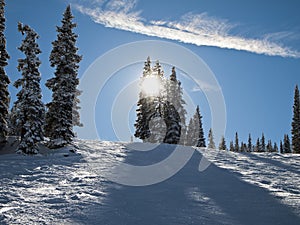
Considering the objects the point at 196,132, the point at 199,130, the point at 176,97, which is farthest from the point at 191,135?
the point at 176,97

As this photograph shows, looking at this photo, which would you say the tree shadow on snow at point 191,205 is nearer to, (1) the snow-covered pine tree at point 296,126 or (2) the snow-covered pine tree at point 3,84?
(2) the snow-covered pine tree at point 3,84

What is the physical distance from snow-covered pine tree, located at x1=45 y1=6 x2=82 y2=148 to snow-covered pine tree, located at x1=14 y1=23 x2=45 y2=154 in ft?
3.53

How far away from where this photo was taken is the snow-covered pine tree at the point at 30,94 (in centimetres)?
2273

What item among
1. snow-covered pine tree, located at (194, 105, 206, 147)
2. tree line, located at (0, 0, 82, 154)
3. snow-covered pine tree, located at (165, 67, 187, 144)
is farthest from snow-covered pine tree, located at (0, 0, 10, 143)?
snow-covered pine tree, located at (194, 105, 206, 147)

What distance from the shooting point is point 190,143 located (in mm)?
58594

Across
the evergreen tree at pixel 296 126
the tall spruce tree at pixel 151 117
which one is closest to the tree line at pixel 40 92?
the tall spruce tree at pixel 151 117

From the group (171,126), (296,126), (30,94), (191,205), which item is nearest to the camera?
(191,205)

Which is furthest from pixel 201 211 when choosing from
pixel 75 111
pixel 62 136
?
pixel 75 111

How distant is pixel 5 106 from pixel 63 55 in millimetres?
7210

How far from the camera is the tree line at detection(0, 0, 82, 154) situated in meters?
22.8

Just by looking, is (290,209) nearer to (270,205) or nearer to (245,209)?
(270,205)

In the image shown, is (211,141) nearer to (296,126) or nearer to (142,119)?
(296,126)

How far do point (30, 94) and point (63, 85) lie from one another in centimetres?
309

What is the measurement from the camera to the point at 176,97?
46.6 meters
